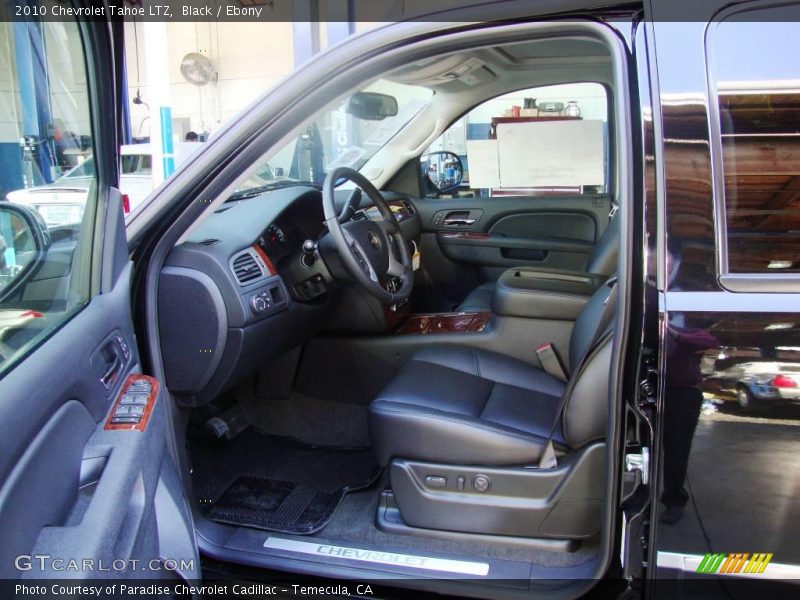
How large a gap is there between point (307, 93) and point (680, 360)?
3.31 ft

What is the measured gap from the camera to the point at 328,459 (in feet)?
7.83

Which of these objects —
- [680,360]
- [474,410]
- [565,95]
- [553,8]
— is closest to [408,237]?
[565,95]

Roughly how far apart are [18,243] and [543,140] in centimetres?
191

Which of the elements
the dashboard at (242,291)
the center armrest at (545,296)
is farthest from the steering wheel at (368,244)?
the center armrest at (545,296)

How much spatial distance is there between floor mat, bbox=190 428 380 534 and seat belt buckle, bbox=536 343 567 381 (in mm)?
714

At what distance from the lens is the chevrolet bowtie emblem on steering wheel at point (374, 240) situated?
7.72 ft

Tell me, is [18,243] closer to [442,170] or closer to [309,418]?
[309,418]

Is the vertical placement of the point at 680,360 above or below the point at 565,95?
below

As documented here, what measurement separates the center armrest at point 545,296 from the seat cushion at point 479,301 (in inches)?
10.7

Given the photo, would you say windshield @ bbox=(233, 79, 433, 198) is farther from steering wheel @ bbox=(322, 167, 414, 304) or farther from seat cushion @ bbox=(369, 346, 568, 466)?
seat cushion @ bbox=(369, 346, 568, 466)

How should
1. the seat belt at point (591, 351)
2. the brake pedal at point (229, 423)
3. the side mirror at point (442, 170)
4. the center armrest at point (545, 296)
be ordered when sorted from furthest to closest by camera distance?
the side mirror at point (442, 170)
the center armrest at point (545, 296)
the brake pedal at point (229, 423)
the seat belt at point (591, 351)

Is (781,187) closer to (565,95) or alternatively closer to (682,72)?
(682,72)

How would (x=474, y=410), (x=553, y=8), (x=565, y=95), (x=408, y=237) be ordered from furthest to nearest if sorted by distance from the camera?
(x=408, y=237), (x=565, y=95), (x=474, y=410), (x=553, y=8)

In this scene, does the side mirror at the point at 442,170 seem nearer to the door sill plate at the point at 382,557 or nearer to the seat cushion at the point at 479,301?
the seat cushion at the point at 479,301
